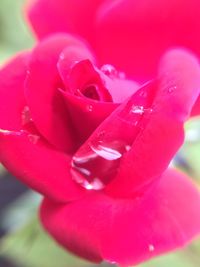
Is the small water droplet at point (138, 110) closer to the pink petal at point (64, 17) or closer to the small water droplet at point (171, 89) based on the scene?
the small water droplet at point (171, 89)

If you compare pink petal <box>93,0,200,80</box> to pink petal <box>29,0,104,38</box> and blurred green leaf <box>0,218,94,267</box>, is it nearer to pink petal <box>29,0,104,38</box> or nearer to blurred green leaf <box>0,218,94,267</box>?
pink petal <box>29,0,104,38</box>

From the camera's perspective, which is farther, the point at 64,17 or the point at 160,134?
the point at 64,17

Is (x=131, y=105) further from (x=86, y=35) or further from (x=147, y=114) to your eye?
(x=86, y=35)

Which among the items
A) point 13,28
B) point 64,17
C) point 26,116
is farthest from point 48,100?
point 13,28

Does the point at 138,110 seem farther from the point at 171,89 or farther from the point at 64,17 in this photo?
the point at 64,17

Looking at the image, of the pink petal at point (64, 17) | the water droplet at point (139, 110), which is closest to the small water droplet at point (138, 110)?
the water droplet at point (139, 110)

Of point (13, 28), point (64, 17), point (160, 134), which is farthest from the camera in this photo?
point (13, 28)

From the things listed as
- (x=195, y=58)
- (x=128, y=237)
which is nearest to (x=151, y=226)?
(x=128, y=237)
